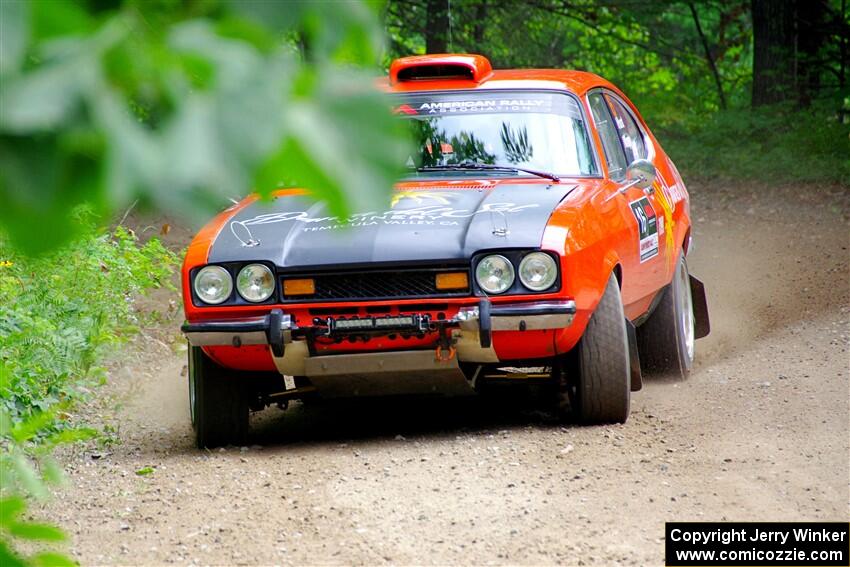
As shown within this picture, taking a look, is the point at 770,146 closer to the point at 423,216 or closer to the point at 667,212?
the point at 667,212

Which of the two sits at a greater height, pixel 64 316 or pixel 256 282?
pixel 256 282

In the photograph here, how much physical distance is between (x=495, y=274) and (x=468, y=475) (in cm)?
90

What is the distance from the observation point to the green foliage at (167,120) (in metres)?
0.73

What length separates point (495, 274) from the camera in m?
5.41

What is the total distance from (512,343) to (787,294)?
5.42 m

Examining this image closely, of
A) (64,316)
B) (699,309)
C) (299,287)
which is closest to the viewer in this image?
(299,287)

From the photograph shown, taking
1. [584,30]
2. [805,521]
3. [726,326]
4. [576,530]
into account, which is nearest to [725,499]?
[805,521]

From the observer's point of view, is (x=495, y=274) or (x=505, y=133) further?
(x=505, y=133)

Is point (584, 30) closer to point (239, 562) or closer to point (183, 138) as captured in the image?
point (239, 562)

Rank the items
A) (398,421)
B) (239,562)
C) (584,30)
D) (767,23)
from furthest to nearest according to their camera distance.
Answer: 1. (584,30)
2. (767,23)
3. (398,421)
4. (239,562)

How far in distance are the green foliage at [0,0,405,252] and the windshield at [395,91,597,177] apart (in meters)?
5.69

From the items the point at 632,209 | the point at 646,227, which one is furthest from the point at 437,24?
the point at 632,209

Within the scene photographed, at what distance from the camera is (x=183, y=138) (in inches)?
28.7

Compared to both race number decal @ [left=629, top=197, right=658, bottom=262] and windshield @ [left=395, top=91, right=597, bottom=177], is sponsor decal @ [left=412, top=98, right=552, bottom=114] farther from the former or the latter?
race number decal @ [left=629, top=197, right=658, bottom=262]
